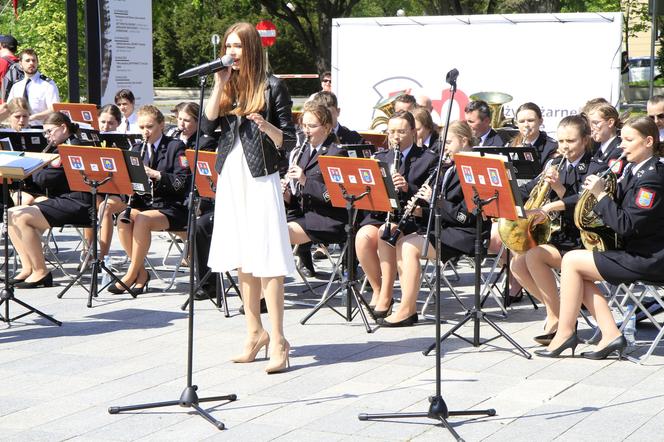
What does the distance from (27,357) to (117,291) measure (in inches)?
90.3

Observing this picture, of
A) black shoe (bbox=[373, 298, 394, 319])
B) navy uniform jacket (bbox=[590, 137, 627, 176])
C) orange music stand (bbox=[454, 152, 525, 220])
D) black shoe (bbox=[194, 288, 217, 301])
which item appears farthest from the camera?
black shoe (bbox=[194, 288, 217, 301])

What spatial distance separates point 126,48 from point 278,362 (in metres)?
10.3

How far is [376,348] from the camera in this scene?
22.9 feet

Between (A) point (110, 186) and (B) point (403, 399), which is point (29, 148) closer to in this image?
(A) point (110, 186)

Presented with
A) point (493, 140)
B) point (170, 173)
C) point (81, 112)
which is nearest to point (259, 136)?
point (170, 173)

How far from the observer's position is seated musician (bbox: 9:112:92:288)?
9211 mm

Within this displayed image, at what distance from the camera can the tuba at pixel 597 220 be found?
21.4ft

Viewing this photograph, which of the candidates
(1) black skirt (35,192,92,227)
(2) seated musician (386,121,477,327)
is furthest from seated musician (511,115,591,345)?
(1) black skirt (35,192,92,227)

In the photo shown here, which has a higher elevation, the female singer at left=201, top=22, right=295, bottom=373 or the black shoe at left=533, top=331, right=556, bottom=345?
the female singer at left=201, top=22, right=295, bottom=373

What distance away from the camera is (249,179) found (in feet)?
20.1

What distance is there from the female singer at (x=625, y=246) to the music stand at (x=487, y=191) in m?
0.45

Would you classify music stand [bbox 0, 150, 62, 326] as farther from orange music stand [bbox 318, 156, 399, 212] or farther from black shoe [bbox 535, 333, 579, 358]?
black shoe [bbox 535, 333, 579, 358]

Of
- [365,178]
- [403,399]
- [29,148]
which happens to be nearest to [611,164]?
[365,178]

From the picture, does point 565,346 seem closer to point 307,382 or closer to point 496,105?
point 307,382
